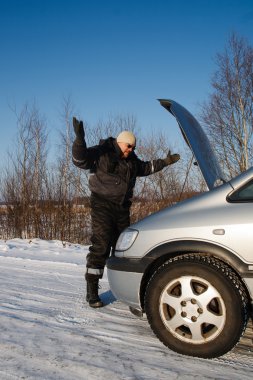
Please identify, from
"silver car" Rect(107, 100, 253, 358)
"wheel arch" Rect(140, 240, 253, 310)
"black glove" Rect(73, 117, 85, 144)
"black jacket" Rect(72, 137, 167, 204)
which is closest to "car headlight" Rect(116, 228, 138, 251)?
"silver car" Rect(107, 100, 253, 358)

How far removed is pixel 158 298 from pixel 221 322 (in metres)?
0.43

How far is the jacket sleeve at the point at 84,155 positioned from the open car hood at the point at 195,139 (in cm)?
80

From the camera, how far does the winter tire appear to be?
227 centimetres

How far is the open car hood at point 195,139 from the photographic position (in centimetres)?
307

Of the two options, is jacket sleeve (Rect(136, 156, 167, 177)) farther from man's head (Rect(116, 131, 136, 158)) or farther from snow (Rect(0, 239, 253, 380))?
snow (Rect(0, 239, 253, 380))

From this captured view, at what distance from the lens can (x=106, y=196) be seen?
361 centimetres

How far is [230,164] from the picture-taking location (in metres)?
16.7

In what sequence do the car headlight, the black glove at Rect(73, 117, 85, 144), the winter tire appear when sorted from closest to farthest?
1. the winter tire
2. the car headlight
3. the black glove at Rect(73, 117, 85, 144)

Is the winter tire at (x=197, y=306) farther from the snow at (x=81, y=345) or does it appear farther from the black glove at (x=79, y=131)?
the black glove at (x=79, y=131)

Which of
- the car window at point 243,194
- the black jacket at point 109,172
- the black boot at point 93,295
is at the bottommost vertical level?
the black boot at point 93,295

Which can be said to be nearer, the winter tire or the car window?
the winter tire

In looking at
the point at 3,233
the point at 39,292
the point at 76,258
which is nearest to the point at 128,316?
the point at 39,292

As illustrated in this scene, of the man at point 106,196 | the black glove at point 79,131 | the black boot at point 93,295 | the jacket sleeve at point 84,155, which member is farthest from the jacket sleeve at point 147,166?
the black boot at point 93,295

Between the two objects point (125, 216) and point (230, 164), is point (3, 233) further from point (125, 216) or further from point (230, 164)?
point (230, 164)
